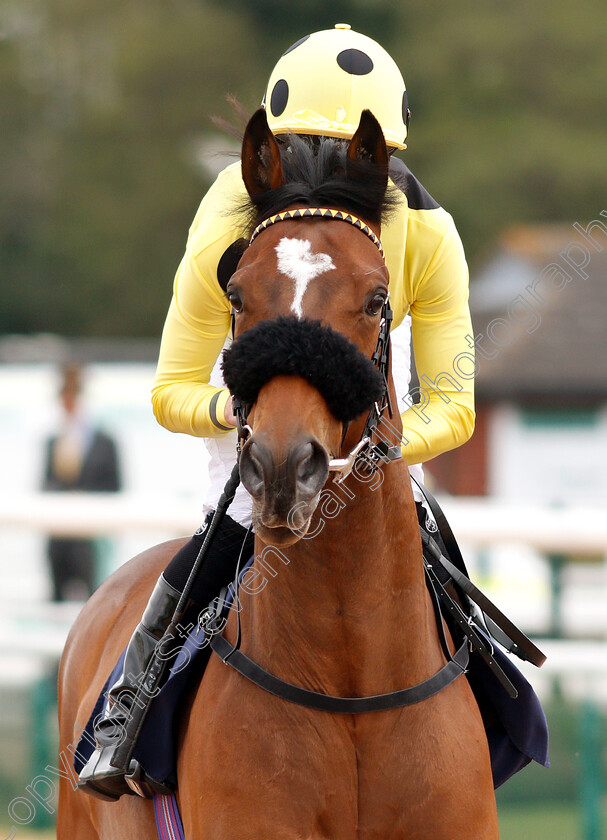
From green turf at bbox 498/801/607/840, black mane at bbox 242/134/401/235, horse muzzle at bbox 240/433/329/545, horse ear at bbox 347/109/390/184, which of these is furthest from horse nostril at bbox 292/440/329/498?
green turf at bbox 498/801/607/840

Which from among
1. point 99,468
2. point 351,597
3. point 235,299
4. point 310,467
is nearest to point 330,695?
point 351,597

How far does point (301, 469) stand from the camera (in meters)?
2.47

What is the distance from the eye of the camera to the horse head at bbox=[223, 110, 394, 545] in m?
2.48

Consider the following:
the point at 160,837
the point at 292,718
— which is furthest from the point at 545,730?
the point at 160,837

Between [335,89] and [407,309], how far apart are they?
0.61 m

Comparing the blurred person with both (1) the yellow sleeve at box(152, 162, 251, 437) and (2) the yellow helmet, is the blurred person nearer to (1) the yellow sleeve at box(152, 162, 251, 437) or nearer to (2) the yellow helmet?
(1) the yellow sleeve at box(152, 162, 251, 437)

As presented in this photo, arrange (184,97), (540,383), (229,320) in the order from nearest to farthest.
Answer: (229,320) → (540,383) → (184,97)

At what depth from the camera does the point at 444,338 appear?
10.8 feet

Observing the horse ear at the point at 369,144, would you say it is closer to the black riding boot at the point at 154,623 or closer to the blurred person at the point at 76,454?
the black riding boot at the point at 154,623

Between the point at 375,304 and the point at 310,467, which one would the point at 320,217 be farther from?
the point at 310,467

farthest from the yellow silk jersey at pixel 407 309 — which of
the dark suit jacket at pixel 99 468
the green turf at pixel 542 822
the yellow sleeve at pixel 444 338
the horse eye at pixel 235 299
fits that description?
the dark suit jacket at pixel 99 468

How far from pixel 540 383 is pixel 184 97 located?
17261mm

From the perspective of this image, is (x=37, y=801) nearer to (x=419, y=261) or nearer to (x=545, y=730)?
(x=545, y=730)

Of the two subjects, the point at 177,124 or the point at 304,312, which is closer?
the point at 304,312
